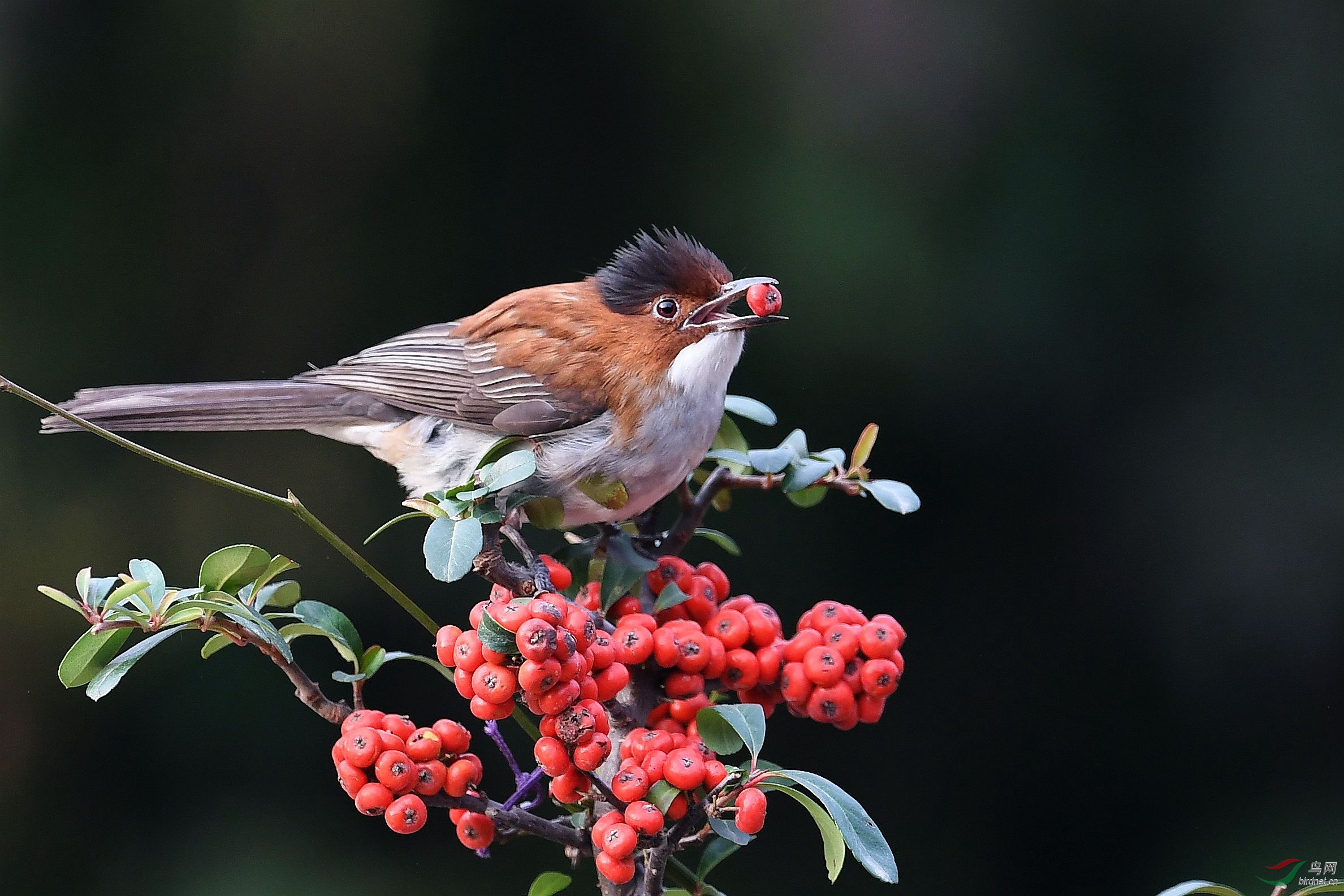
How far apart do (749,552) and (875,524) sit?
31 cm

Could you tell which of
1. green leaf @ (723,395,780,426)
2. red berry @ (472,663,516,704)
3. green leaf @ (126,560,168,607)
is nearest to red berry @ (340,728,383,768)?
red berry @ (472,663,516,704)

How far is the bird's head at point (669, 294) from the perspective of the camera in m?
1.84

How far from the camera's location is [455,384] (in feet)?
6.39

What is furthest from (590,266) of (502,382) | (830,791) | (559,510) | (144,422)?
(830,791)

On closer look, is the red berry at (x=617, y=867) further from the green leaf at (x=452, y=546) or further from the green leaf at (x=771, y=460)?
the green leaf at (x=771, y=460)

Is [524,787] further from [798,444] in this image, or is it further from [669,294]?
[669,294]

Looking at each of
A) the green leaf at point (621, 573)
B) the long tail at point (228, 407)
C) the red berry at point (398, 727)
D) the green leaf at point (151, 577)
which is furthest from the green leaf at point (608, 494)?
the long tail at point (228, 407)

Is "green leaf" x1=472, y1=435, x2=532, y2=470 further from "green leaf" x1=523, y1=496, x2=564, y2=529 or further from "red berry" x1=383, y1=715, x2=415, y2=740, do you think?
"red berry" x1=383, y1=715, x2=415, y2=740

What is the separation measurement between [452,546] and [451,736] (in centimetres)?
19

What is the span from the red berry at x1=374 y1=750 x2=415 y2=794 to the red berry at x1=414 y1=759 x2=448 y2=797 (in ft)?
0.04

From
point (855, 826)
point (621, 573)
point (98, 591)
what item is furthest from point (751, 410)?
point (98, 591)

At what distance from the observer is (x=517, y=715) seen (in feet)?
3.88

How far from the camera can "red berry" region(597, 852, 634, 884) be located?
3.54 feet

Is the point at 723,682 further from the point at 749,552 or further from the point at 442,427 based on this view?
the point at 749,552
